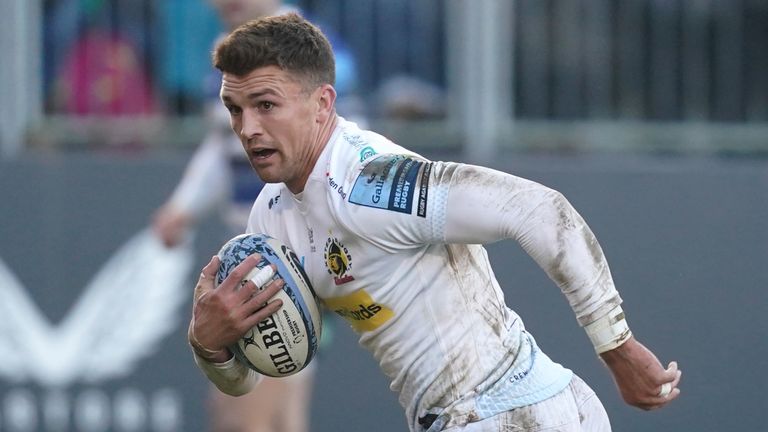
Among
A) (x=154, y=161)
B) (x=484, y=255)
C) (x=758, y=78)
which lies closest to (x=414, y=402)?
(x=484, y=255)

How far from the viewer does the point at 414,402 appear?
3.90 meters

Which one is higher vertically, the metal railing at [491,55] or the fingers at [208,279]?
the metal railing at [491,55]

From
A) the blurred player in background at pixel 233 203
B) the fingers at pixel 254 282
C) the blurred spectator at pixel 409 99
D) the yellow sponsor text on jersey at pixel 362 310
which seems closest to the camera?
the fingers at pixel 254 282

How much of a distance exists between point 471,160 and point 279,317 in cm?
407

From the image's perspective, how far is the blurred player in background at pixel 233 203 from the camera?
6320 millimetres

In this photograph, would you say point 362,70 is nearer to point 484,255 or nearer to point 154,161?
point 154,161

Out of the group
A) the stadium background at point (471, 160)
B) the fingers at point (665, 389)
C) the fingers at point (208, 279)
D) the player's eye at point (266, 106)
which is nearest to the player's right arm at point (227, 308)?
the fingers at point (208, 279)

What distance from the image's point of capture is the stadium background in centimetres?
768

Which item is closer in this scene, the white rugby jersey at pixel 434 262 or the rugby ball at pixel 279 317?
the white rugby jersey at pixel 434 262

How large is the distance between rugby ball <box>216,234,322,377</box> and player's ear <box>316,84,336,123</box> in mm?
363

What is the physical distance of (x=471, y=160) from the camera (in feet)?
25.4

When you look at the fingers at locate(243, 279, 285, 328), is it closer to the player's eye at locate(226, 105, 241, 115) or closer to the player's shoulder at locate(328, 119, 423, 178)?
the player's shoulder at locate(328, 119, 423, 178)

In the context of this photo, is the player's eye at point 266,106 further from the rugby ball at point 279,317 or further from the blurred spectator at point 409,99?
the blurred spectator at point 409,99

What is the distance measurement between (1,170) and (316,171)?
13.8ft
